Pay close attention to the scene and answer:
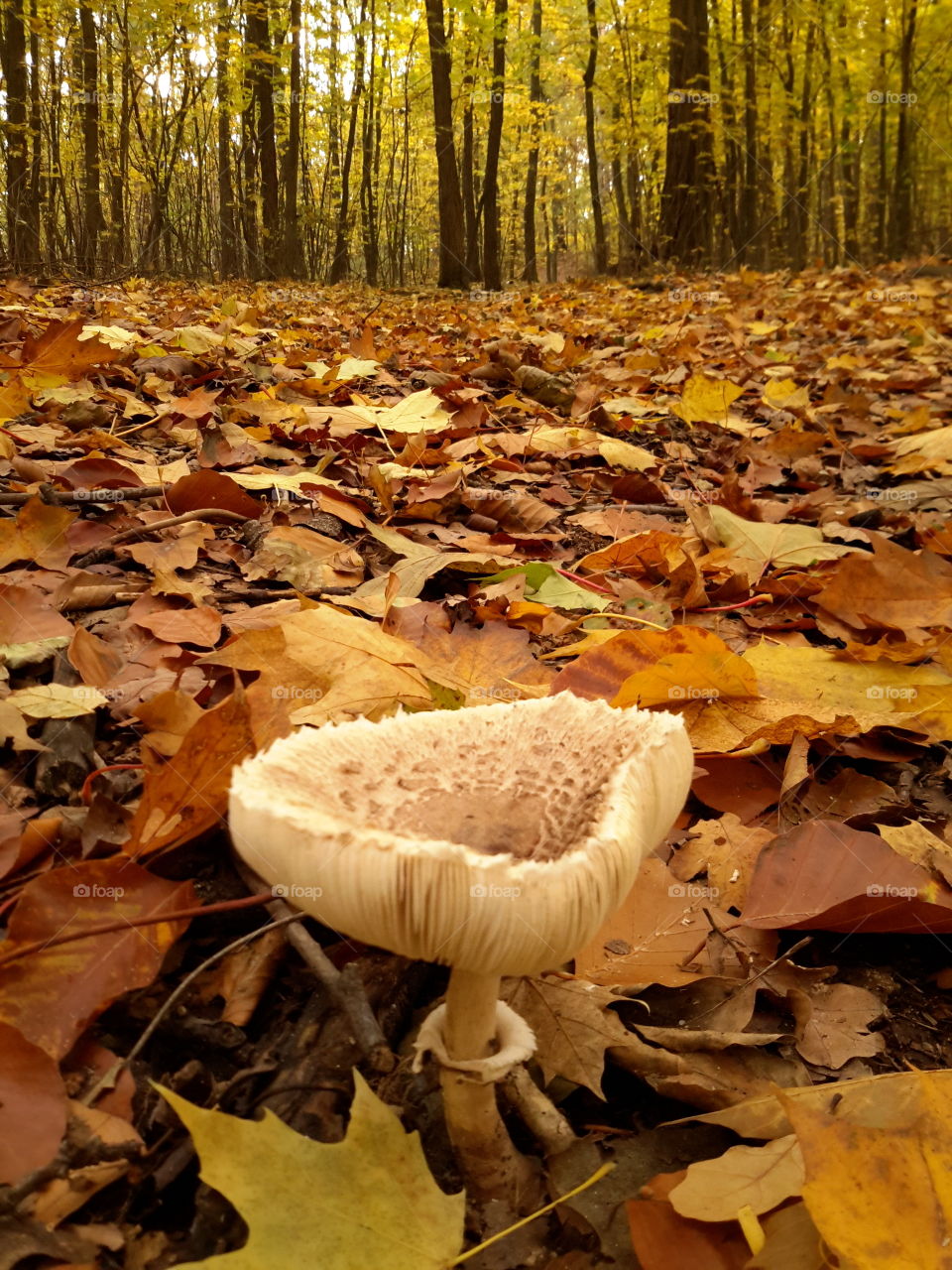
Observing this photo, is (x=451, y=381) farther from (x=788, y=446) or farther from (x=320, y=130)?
(x=320, y=130)

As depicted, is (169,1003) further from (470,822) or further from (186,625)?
(186,625)

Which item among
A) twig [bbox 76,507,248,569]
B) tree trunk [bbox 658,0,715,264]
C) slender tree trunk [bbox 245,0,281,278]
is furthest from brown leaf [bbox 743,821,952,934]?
slender tree trunk [bbox 245,0,281,278]

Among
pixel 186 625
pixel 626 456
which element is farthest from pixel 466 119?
pixel 186 625

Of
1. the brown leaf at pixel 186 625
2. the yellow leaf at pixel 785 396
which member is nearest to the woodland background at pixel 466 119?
Answer: the yellow leaf at pixel 785 396

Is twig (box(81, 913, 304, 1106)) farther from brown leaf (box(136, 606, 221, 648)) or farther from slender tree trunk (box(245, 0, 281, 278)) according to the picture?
slender tree trunk (box(245, 0, 281, 278))

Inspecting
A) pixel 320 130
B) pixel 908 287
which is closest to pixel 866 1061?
pixel 908 287

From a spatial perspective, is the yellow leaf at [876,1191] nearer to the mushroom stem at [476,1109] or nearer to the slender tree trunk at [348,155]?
the mushroom stem at [476,1109]
